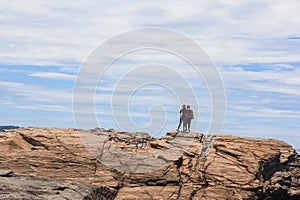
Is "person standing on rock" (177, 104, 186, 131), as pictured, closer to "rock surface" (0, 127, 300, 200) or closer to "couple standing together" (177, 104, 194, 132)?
"couple standing together" (177, 104, 194, 132)

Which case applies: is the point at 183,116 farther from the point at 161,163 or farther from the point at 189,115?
the point at 161,163

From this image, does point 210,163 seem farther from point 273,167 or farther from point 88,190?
point 88,190

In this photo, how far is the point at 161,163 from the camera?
39.2m

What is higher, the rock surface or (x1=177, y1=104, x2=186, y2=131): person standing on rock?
(x1=177, y1=104, x2=186, y2=131): person standing on rock

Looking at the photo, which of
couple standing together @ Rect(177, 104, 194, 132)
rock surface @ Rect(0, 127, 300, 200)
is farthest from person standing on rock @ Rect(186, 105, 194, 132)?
rock surface @ Rect(0, 127, 300, 200)

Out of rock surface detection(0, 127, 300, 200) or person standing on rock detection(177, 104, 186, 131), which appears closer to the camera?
rock surface detection(0, 127, 300, 200)

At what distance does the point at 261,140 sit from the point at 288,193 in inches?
207

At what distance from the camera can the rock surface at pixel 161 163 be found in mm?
37188

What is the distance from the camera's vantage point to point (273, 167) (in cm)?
4147

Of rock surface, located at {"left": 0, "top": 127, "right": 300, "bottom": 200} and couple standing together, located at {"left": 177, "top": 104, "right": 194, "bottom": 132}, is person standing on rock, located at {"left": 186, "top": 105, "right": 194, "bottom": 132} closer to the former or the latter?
couple standing together, located at {"left": 177, "top": 104, "right": 194, "bottom": 132}

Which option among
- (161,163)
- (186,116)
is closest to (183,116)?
(186,116)

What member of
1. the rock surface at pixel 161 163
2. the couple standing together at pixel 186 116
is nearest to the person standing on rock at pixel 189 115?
the couple standing together at pixel 186 116

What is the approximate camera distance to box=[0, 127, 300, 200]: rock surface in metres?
37.2

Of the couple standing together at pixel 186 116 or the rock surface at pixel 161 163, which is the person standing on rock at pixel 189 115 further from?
the rock surface at pixel 161 163
